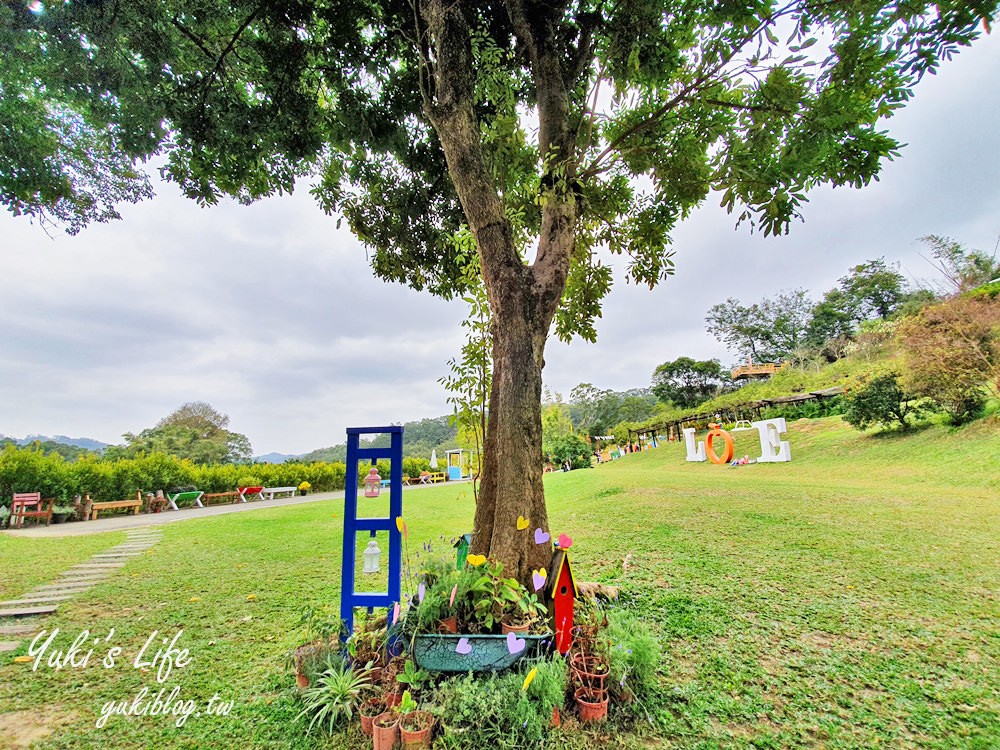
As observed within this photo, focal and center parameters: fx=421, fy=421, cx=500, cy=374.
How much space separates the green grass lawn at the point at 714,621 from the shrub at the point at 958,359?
183 inches

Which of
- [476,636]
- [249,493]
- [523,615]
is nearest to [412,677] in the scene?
[476,636]

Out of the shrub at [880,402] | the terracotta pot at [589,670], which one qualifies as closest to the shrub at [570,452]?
the shrub at [880,402]

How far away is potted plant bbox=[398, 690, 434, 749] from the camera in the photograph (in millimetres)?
1729

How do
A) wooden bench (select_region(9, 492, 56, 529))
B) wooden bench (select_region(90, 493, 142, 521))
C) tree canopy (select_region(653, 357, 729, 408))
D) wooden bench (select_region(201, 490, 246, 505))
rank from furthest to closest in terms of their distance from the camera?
tree canopy (select_region(653, 357, 729, 408)) → wooden bench (select_region(201, 490, 246, 505)) → wooden bench (select_region(90, 493, 142, 521)) → wooden bench (select_region(9, 492, 56, 529))

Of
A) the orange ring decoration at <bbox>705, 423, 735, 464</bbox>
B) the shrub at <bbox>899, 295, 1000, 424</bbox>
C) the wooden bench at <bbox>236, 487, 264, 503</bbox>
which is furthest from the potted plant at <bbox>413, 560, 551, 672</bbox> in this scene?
the wooden bench at <bbox>236, 487, 264, 503</bbox>

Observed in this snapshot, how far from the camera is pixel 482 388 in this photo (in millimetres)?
3207

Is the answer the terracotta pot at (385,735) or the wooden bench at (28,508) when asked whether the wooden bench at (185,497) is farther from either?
the terracotta pot at (385,735)

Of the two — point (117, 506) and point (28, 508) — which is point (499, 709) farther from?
point (117, 506)

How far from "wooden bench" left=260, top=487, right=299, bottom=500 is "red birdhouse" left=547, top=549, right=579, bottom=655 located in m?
17.1

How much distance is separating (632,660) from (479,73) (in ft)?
13.0

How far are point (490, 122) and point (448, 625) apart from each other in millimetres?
4173

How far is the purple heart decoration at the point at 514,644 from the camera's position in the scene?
1.96 meters

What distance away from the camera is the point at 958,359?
33.0 feet

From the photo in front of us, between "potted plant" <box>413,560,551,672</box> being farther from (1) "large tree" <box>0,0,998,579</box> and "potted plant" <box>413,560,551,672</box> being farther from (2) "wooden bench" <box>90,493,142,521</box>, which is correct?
(2) "wooden bench" <box>90,493,142,521</box>
